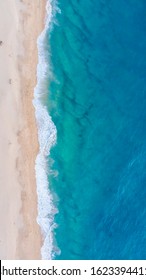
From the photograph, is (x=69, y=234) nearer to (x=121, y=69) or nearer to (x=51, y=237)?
(x=51, y=237)

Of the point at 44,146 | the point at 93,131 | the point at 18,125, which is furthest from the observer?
the point at 93,131

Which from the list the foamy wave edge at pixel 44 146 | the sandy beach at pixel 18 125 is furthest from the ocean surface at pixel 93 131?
the sandy beach at pixel 18 125

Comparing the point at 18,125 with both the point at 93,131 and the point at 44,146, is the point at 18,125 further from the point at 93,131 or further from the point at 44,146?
the point at 93,131

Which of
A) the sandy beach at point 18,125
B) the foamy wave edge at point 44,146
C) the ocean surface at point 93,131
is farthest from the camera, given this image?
the ocean surface at point 93,131

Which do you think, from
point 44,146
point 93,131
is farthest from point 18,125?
point 93,131

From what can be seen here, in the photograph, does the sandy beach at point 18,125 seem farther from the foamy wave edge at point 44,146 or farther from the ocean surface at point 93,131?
the ocean surface at point 93,131

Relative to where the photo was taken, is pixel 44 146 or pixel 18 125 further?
pixel 44 146
